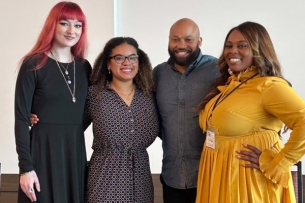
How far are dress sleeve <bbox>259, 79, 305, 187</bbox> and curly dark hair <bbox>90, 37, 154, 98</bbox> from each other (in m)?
0.72

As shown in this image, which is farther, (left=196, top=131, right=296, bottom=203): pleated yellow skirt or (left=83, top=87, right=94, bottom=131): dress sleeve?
(left=83, top=87, right=94, bottom=131): dress sleeve

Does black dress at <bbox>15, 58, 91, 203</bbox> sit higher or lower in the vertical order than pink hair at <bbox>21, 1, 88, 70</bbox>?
lower

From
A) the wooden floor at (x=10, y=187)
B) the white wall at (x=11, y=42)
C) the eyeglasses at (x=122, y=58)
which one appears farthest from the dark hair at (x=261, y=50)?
the white wall at (x=11, y=42)

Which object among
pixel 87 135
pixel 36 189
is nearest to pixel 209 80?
pixel 36 189

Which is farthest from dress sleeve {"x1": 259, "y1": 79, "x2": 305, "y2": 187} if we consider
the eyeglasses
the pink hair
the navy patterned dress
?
the pink hair

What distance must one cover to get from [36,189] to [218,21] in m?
2.16

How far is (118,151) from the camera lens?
6.08 ft

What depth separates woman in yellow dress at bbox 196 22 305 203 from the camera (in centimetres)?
148

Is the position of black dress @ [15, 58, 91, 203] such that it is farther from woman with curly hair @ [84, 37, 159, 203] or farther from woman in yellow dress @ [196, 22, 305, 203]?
woman in yellow dress @ [196, 22, 305, 203]

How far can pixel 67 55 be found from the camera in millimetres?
1907

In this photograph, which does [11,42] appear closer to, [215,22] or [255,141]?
[215,22]

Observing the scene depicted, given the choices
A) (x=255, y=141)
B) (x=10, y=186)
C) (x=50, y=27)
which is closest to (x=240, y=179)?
(x=255, y=141)

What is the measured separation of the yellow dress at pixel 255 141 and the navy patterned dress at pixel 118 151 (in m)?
0.40

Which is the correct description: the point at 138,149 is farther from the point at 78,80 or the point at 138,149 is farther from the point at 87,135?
the point at 87,135
